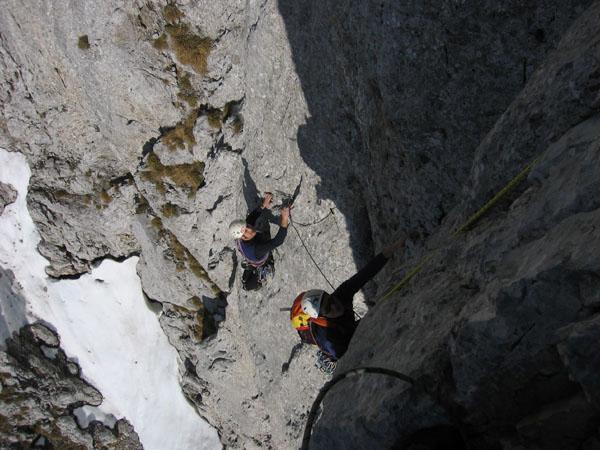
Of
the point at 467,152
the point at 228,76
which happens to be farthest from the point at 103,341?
the point at 467,152

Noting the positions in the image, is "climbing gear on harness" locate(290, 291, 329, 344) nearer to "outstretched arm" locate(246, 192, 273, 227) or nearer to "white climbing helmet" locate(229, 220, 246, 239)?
"white climbing helmet" locate(229, 220, 246, 239)

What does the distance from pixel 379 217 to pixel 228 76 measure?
8.09 m

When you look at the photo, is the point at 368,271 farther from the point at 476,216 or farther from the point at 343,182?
the point at 476,216

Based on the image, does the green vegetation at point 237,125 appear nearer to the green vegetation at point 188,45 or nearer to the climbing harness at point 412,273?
the green vegetation at point 188,45

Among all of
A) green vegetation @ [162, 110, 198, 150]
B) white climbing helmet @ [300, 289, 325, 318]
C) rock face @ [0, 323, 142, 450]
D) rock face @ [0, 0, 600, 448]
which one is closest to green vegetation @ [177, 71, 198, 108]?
rock face @ [0, 0, 600, 448]

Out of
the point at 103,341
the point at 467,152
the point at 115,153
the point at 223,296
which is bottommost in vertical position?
the point at 467,152

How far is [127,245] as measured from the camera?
73.4 ft

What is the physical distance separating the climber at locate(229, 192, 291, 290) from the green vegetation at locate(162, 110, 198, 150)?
4.01m

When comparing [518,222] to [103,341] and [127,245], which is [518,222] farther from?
[103,341]

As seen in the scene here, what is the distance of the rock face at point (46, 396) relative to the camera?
2408 cm

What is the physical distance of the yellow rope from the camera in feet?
20.3

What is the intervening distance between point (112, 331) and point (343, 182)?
617 inches

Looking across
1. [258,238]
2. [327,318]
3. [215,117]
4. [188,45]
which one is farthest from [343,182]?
[188,45]

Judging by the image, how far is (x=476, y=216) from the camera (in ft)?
22.5
